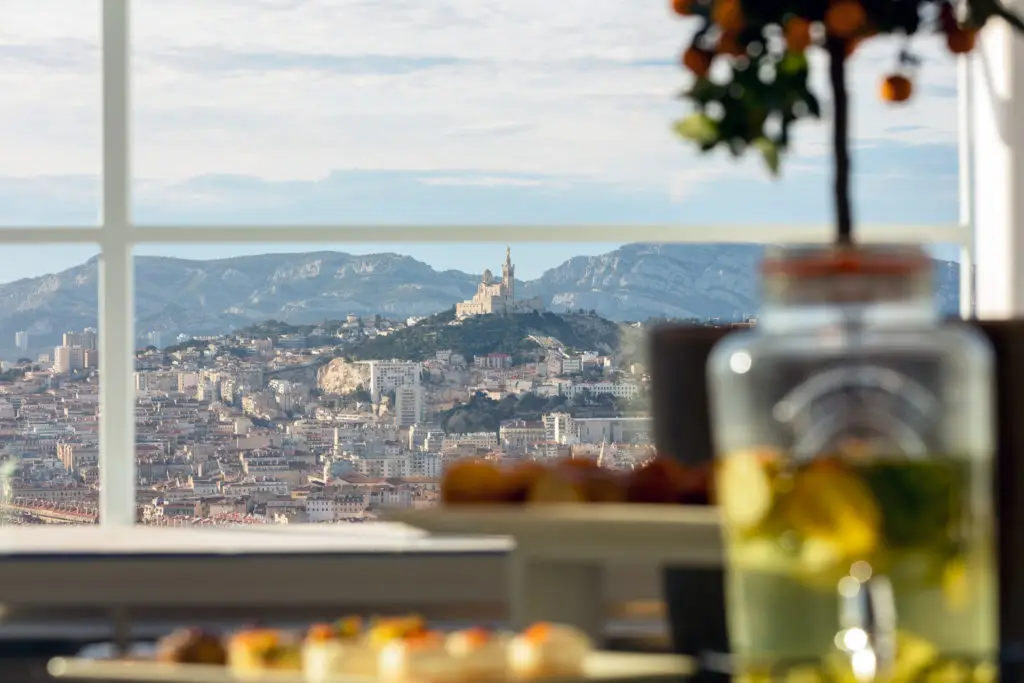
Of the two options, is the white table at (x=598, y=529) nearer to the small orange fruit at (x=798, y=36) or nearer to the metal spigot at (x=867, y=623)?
the metal spigot at (x=867, y=623)

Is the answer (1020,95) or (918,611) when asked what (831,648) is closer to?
(918,611)

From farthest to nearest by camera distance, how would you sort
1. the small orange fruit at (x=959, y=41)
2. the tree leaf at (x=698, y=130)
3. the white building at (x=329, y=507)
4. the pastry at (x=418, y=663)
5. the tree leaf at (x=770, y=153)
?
the white building at (x=329, y=507), the tree leaf at (x=770, y=153), the tree leaf at (x=698, y=130), the small orange fruit at (x=959, y=41), the pastry at (x=418, y=663)

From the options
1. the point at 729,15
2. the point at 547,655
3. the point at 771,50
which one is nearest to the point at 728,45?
the point at 729,15

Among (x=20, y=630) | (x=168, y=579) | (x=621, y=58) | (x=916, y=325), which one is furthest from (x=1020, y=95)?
(x=916, y=325)

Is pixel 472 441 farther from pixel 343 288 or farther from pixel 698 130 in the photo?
pixel 698 130

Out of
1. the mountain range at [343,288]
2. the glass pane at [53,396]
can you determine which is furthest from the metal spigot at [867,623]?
the glass pane at [53,396]
